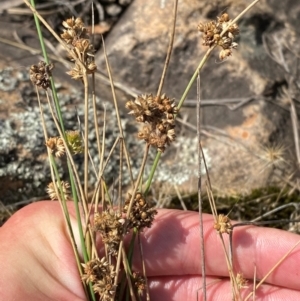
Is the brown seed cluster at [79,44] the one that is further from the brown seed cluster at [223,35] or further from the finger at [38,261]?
the finger at [38,261]

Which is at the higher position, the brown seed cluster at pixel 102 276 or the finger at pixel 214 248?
the brown seed cluster at pixel 102 276

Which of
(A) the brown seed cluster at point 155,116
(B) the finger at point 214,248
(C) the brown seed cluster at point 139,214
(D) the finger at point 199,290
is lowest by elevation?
(D) the finger at point 199,290

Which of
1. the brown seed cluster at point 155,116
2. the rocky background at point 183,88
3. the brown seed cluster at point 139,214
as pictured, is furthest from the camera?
the rocky background at point 183,88

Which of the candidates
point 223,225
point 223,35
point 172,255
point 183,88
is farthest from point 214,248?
point 183,88

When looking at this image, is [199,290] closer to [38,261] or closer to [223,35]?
[38,261]

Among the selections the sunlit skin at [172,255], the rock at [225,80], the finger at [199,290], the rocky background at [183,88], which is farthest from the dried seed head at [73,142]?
the rock at [225,80]

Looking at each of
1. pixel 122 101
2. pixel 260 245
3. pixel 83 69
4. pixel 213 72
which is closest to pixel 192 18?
pixel 213 72
